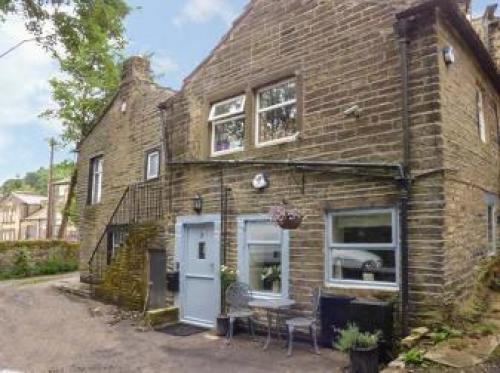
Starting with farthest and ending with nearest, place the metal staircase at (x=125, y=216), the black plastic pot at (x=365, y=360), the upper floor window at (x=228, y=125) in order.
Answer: the metal staircase at (x=125, y=216) → the upper floor window at (x=228, y=125) → the black plastic pot at (x=365, y=360)

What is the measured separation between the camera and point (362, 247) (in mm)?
7320

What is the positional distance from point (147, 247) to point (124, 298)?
1.71 meters

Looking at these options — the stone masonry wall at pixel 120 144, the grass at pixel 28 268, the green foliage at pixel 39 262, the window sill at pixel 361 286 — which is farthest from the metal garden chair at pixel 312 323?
the green foliage at pixel 39 262

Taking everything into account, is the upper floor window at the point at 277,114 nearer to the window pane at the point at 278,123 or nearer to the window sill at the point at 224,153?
the window pane at the point at 278,123

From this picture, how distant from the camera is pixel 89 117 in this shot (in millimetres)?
24734

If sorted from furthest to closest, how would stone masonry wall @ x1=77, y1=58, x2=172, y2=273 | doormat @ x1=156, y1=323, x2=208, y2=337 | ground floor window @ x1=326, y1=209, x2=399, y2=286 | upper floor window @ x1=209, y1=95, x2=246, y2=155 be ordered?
stone masonry wall @ x1=77, y1=58, x2=172, y2=273 → upper floor window @ x1=209, y1=95, x2=246, y2=155 → doormat @ x1=156, y1=323, x2=208, y2=337 → ground floor window @ x1=326, y1=209, x2=399, y2=286

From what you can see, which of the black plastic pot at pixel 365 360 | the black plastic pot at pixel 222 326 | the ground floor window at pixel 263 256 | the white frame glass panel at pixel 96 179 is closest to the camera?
the black plastic pot at pixel 365 360

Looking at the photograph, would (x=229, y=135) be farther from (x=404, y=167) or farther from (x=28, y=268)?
(x=28, y=268)

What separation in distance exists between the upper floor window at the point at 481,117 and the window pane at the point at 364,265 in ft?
12.4

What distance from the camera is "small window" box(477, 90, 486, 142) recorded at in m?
8.97

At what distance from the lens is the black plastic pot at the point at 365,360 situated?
224 inches

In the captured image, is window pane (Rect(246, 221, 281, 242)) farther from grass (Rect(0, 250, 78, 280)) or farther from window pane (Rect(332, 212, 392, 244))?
grass (Rect(0, 250, 78, 280))

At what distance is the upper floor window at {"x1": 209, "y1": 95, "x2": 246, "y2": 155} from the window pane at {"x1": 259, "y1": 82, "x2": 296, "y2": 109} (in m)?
0.45

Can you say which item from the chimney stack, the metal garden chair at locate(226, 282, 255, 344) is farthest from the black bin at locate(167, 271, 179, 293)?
the chimney stack
